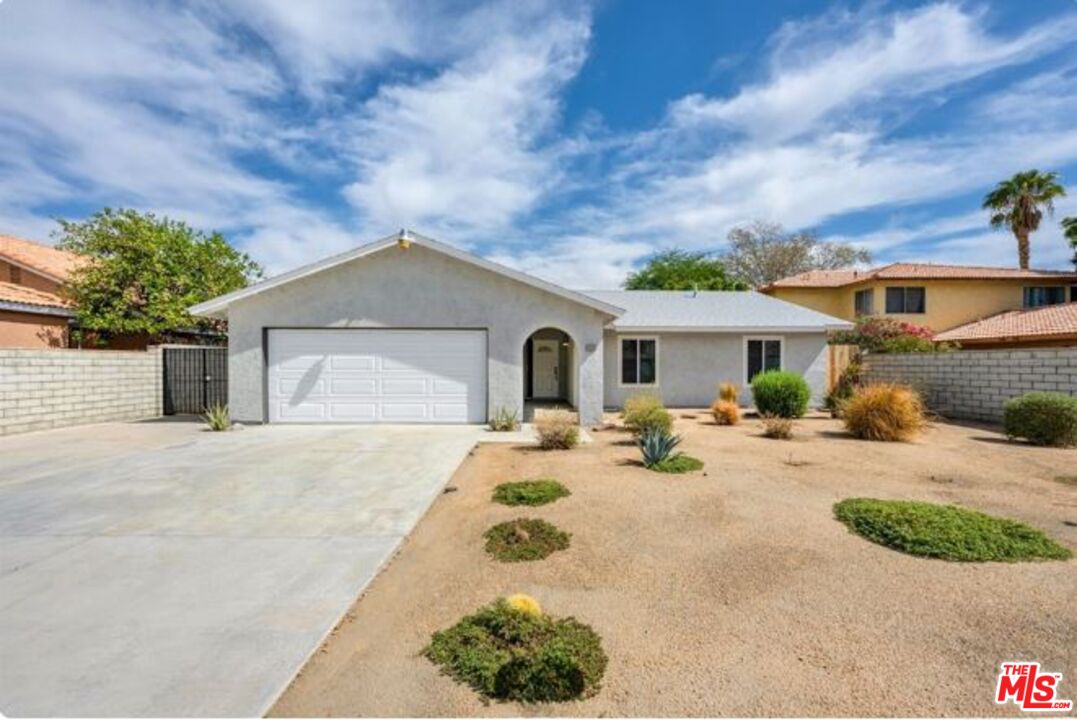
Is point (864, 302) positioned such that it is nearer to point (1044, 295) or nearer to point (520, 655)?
point (1044, 295)

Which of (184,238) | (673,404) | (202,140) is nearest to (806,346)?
(673,404)

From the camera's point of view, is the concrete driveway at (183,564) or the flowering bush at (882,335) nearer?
the concrete driveway at (183,564)

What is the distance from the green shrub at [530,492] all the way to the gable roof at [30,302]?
17.4 m

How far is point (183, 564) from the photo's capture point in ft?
15.2

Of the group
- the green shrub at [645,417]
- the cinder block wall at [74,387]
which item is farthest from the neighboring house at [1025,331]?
the cinder block wall at [74,387]

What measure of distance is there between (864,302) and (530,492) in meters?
27.3

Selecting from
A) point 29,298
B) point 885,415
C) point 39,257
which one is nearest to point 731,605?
point 885,415

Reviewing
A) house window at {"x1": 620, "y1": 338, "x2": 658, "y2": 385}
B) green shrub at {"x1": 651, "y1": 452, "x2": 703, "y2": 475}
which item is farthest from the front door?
green shrub at {"x1": 651, "y1": 452, "x2": 703, "y2": 475}

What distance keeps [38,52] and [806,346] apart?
19.7 meters

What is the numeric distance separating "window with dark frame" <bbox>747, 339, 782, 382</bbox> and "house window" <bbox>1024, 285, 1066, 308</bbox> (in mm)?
19957

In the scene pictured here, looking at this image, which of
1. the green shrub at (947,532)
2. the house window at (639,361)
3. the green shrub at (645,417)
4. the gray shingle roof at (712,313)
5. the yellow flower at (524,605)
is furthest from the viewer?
the house window at (639,361)

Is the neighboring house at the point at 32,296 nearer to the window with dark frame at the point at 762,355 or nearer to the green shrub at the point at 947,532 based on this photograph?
the green shrub at the point at 947,532

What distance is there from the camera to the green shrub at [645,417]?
11.0 m

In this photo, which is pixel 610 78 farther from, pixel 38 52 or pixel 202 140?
pixel 38 52
